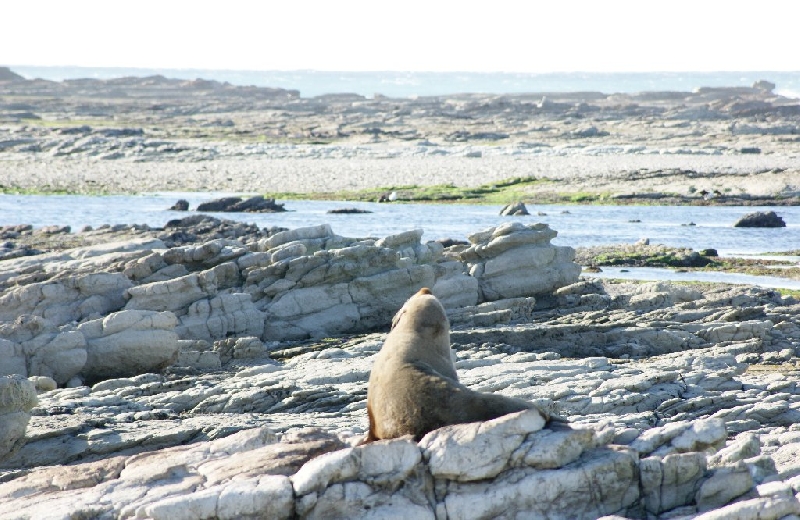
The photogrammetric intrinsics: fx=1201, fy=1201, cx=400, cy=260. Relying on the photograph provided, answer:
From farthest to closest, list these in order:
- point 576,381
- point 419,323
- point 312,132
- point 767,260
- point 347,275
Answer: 1. point 312,132
2. point 767,260
3. point 347,275
4. point 576,381
5. point 419,323

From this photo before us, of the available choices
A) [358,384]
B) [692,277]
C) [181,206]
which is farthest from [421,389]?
Result: [181,206]

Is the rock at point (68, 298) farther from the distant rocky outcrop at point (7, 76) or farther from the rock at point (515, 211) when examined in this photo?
the distant rocky outcrop at point (7, 76)

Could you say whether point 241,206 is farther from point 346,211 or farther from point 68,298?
point 68,298

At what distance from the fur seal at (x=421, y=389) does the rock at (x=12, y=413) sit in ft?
18.0

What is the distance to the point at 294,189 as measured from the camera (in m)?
66.1

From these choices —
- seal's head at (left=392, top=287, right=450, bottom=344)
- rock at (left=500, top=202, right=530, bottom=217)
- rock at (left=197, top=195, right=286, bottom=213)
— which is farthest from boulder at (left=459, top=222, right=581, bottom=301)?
rock at (left=197, top=195, right=286, bottom=213)

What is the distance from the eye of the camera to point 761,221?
50.2 metres

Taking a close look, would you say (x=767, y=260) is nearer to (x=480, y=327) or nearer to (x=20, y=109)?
(x=480, y=327)

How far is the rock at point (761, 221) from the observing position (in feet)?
164

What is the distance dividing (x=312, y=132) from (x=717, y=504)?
93755 mm

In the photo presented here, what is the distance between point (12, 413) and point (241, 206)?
132ft

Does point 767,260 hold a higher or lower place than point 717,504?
lower

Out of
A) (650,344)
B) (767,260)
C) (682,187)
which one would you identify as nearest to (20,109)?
(682,187)

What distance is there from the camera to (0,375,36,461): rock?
15359 mm
